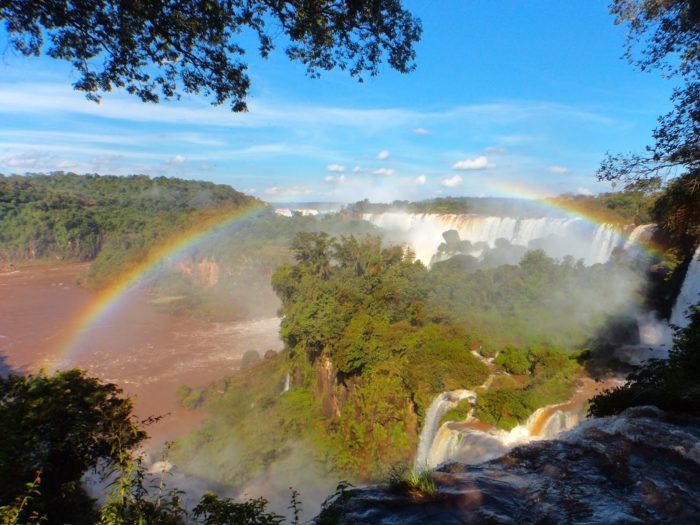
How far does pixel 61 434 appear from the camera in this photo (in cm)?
586

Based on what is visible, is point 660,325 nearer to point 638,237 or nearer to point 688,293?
point 688,293

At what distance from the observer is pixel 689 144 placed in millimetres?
6203

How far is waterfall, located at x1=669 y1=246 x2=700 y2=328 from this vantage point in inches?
595

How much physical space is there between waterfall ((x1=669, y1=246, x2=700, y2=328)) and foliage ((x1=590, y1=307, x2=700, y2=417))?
10267mm

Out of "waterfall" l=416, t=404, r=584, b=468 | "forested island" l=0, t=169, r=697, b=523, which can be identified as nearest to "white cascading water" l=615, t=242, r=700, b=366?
"forested island" l=0, t=169, r=697, b=523

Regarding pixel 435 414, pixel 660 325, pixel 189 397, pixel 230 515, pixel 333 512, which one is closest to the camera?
pixel 230 515

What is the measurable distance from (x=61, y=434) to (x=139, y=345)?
28958 mm

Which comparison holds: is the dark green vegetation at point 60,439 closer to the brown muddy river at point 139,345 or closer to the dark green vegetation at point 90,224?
the brown muddy river at point 139,345

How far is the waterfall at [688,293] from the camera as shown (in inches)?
595

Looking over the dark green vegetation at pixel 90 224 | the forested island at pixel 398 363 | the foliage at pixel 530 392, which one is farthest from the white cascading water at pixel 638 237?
the dark green vegetation at pixel 90 224

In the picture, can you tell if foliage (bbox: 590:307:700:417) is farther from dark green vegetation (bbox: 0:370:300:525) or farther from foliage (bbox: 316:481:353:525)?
dark green vegetation (bbox: 0:370:300:525)

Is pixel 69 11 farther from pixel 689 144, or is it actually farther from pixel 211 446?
pixel 211 446

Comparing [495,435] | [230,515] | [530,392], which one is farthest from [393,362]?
[230,515]

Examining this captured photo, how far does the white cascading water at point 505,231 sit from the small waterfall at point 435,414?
636 inches
